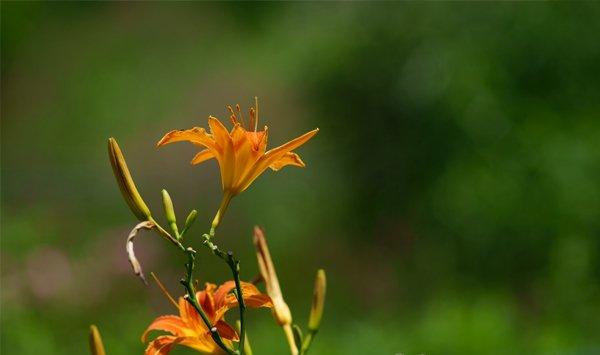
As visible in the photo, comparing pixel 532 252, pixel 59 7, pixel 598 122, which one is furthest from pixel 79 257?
pixel 59 7

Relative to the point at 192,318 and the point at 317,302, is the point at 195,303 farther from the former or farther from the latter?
the point at 317,302

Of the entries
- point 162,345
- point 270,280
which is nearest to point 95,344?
point 162,345

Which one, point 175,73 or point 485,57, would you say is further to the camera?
point 175,73

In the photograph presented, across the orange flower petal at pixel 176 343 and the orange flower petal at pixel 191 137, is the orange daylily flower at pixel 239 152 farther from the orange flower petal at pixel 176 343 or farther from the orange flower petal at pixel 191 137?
the orange flower petal at pixel 176 343

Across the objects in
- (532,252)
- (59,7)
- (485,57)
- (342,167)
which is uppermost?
(59,7)

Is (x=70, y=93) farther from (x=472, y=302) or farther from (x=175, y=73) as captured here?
(x=472, y=302)

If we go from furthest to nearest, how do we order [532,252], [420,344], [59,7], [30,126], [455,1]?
[59,7] → [30,126] → [455,1] → [532,252] → [420,344]

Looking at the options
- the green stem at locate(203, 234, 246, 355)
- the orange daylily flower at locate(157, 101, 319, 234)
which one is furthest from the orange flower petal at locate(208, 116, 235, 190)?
the green stem at locate(203, 234, 246, 355)
